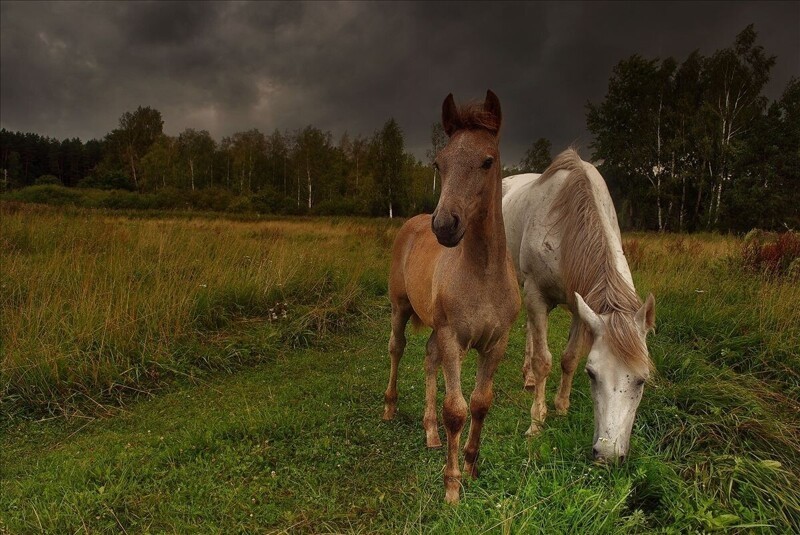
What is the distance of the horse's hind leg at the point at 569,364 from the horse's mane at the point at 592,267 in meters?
0.35

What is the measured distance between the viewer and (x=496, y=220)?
2.45 metres

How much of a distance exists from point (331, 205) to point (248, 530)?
34.4 m

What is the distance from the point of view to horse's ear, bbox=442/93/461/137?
2178 mm

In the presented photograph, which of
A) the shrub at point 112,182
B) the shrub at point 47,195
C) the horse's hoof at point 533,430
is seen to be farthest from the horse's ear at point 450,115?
the shrub at point 112,182

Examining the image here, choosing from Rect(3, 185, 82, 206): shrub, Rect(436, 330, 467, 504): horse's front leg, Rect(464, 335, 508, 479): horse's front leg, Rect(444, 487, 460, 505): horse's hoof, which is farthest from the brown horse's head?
Rect(3, 185, 82, 206): shrub

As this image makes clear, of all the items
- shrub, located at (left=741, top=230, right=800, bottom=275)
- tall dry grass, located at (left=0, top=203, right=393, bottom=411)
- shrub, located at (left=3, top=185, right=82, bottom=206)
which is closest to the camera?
tall dry grass, located at (left=0, top=203, right=393, bottom=411)

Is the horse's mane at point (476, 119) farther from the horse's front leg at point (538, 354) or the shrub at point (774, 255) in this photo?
the shrub at point (774, 255)

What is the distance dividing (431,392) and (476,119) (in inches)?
82.2

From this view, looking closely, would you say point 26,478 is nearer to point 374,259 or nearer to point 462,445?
point 462,445

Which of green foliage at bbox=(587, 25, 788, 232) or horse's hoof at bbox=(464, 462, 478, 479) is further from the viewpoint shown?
green foliage at bbox=(587, 25, 788, 232)

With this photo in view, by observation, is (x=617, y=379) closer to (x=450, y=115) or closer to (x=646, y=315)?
(x=646, y=315)

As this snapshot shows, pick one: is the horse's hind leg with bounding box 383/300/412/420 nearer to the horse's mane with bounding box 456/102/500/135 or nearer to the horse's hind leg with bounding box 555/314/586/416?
the horse's hind leg with bounding box 555/314/586/416

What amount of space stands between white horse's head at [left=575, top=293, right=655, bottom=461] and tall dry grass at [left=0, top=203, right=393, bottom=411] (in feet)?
13.1

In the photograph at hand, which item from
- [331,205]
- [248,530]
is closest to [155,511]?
[248,530]
